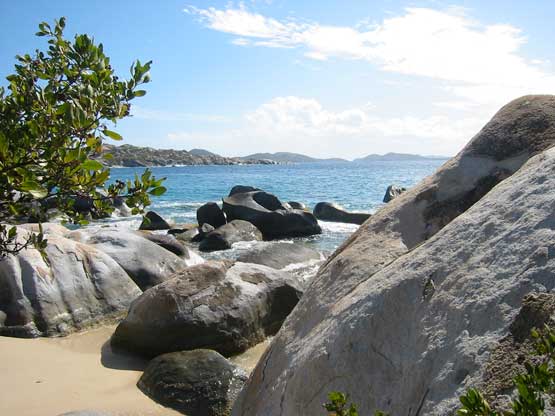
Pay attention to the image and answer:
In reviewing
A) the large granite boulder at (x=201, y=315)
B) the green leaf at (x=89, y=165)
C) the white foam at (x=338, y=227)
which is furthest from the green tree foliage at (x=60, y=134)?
the white foam at (x=338, y=227)

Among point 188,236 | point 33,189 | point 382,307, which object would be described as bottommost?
point 188,236

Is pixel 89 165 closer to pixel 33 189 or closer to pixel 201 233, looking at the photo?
pixel 33 189

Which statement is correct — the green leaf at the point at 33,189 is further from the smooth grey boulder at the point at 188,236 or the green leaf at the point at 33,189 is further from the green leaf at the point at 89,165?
the smooth grey boulder at the point at 188,236

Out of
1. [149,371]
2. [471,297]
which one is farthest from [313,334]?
[149,371]

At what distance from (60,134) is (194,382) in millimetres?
4063

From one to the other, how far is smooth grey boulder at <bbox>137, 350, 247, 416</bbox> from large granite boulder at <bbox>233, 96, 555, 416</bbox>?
2041mm

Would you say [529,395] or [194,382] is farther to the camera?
[194,382]

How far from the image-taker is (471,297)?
7.61 ft

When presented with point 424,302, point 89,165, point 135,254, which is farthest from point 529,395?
point 135,254

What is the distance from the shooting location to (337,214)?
80.7 feet

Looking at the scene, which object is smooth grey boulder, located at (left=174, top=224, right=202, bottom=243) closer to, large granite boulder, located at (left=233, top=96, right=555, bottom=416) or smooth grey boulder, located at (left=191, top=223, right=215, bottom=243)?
smooth grey boulder, located at (left=191, top=223, right=215, bottom=243)

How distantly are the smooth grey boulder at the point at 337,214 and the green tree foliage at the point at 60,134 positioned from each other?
2166 centimetres

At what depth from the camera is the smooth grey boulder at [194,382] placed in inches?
208

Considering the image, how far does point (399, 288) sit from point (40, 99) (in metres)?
1.97
